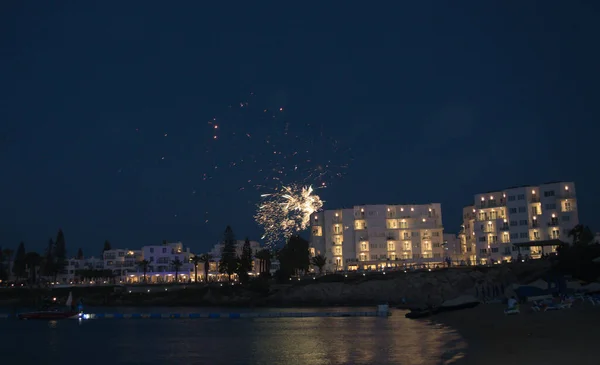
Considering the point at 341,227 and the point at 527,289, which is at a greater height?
the point at 341,227

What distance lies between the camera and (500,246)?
117 m

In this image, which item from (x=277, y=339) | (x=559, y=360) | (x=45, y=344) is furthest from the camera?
(x=45, y=344)

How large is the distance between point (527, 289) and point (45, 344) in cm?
4554

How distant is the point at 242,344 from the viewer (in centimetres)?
4172

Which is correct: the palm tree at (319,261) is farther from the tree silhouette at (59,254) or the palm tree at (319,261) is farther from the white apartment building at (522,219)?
the tree silhouette at (59,254)

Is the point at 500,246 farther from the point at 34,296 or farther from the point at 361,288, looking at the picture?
the point at 34,296

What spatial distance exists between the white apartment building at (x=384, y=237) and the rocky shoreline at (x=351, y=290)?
21310 millimetres

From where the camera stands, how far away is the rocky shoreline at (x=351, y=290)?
90812 mm

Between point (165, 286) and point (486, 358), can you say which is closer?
point (486, 358)

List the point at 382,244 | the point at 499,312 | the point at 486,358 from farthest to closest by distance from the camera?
the point at 382,244 → the point at 499,312 → the point at 486,358

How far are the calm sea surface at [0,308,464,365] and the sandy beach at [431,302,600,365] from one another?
5.86 ft

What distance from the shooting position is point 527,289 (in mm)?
58719

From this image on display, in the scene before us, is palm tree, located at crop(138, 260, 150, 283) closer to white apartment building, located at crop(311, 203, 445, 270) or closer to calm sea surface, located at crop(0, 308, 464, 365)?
white apartment building, located at crop(311, 203, 445, 270)

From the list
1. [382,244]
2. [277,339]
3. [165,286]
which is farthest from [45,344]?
[382,244]
